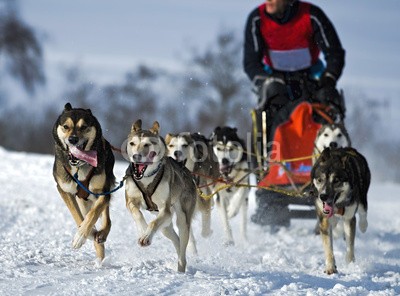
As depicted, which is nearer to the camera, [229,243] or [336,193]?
[336,193]

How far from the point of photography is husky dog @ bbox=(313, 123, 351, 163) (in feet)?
19.4

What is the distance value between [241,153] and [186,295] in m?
3.48

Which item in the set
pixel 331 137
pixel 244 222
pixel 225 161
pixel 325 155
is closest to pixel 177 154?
pixel 225 161

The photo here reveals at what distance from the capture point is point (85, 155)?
3.99 meters

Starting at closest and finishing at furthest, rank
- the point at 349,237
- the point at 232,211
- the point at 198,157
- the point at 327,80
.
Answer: the point at 349,237
the point at 198,157
the point at 327,80
the point at 232,211

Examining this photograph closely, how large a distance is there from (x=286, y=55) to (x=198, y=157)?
1.26 meters

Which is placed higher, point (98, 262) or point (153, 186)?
point (153, 186)

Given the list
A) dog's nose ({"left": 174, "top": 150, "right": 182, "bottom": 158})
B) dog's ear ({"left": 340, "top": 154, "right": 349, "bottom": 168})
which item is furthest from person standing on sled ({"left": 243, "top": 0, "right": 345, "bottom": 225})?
dog's ear ({"left": 340, "top": 154, "right": 349, "bottom": 168})

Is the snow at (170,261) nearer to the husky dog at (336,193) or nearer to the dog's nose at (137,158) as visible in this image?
the husky dog at (336,193)

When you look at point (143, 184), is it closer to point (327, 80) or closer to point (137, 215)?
point (137, 215)

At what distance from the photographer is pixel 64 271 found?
12.6 feet

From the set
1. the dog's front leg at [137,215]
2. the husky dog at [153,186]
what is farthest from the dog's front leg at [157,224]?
the dog's front leg at [137,215]

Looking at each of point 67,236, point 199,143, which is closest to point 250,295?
point 67,236

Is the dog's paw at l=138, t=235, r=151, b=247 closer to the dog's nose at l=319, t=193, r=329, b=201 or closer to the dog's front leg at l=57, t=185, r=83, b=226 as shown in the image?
the dog's front leg at l=57, t=185, r=83, b=226
